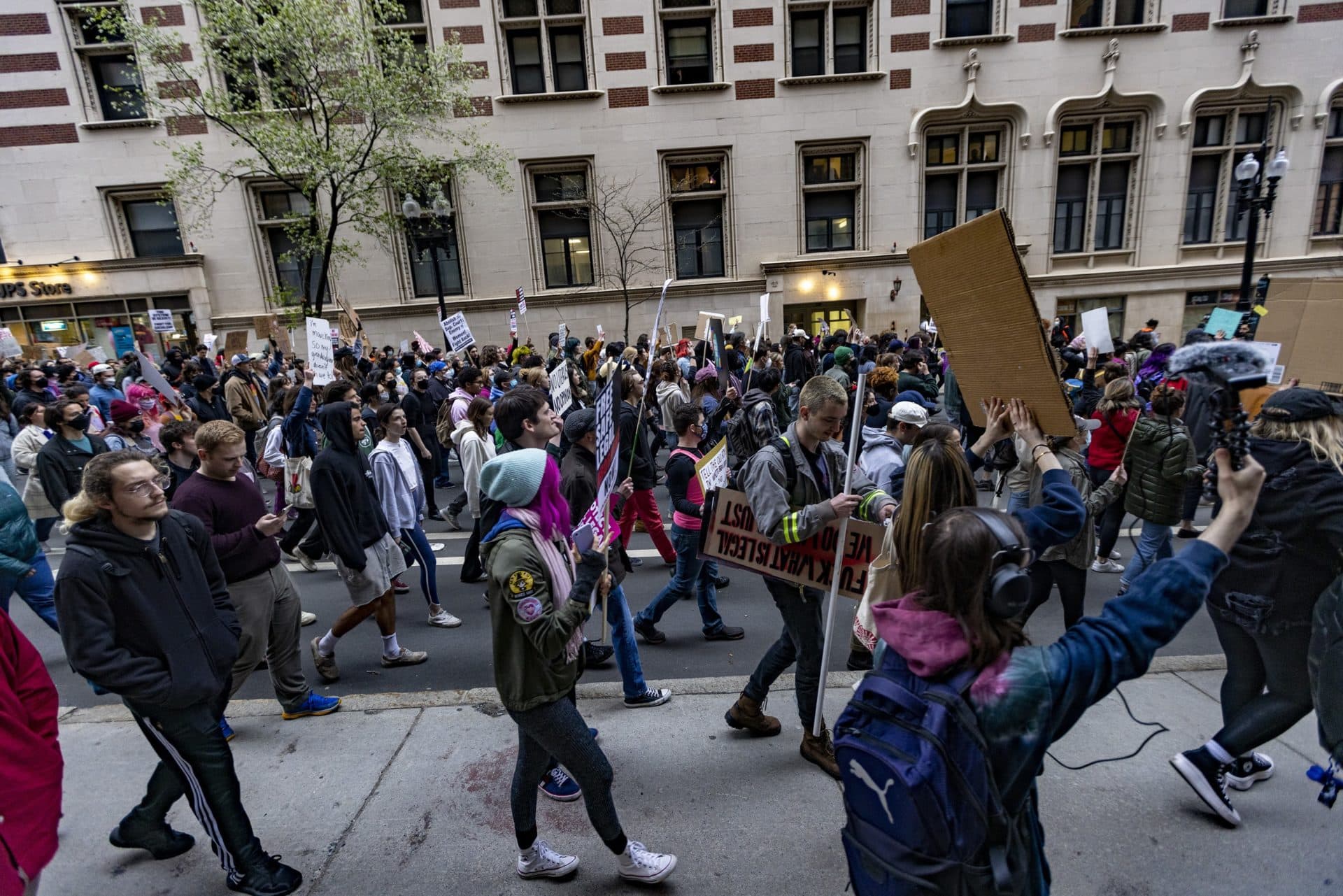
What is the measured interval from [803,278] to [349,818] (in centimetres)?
1945

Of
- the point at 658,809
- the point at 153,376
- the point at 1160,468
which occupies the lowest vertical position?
the point at 658,809

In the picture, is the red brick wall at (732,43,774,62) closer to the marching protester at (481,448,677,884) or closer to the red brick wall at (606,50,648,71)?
the red brick wall at (606,50,648,71)

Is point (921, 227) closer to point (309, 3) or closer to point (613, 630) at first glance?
point (309, 3)

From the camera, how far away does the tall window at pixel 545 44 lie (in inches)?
750

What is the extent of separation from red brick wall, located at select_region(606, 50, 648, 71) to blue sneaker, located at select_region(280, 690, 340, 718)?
65.8 feet

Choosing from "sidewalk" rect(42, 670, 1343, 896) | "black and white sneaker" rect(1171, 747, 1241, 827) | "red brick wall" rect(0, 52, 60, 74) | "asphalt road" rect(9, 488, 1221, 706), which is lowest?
"asphalt road" rect(9, 488, 1221, 706)

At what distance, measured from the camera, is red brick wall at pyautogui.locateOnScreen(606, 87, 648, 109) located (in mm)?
19312

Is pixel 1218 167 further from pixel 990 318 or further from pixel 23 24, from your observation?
pixel 23 24

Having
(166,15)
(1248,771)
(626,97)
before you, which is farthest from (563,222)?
(1248,771)

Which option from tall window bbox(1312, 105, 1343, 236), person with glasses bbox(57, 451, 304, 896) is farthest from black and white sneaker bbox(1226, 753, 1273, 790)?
tall window bbox(1312, 105, 1343, 236)

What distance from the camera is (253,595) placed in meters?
3.68

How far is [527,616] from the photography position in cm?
226

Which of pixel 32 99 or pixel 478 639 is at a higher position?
pixel 32 99

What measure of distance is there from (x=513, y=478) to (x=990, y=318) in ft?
6.02
